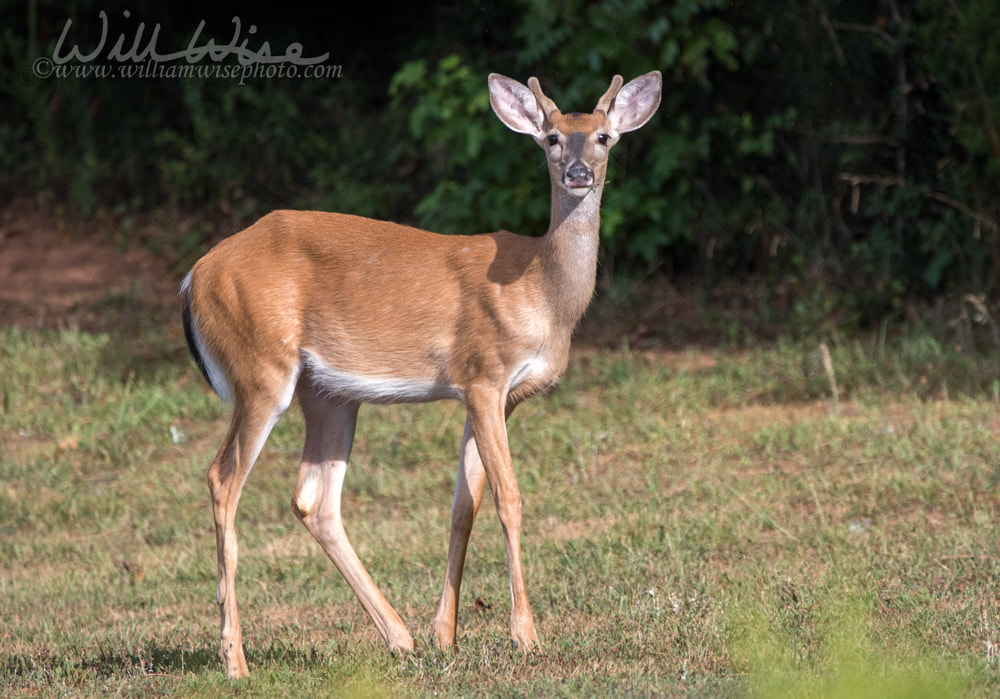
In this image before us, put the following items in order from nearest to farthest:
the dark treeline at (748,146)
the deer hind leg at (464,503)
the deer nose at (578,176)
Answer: the deer nose at (578,176), the deer hind leg at (464,503), the dark treeline at (748,146)

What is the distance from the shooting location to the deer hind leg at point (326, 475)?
18.7 feet

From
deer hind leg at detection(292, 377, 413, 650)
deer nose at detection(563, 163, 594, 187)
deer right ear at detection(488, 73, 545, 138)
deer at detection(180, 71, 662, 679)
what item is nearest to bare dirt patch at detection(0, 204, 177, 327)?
A: deer hind leg at detection(292, 377, 413, 650)

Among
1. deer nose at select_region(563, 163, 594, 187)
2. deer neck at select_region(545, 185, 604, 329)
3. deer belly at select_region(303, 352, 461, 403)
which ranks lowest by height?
deer belly at select_region(303, 352, 461, 403)

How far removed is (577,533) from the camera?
22.7 ft

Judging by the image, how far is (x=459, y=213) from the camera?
11.1 meters

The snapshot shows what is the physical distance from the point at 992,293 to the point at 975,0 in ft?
6.84

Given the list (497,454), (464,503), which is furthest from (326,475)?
(497,454)

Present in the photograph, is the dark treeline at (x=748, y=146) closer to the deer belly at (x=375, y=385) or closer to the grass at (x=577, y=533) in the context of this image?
the grass at (x=577, y=533)

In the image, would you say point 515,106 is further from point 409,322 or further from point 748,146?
point 748,146

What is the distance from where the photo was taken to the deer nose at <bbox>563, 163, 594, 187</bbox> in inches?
203

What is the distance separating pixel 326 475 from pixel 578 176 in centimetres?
169

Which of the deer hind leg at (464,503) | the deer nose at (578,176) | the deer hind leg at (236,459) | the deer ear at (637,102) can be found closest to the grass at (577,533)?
the deer hind leg at (464,503)

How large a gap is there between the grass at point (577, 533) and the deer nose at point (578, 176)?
1581 millimetres

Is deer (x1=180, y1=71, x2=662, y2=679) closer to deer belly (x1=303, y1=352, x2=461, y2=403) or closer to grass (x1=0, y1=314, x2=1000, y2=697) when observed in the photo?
deer belly (x1=303, y1=352, x2=461, y2=403)
